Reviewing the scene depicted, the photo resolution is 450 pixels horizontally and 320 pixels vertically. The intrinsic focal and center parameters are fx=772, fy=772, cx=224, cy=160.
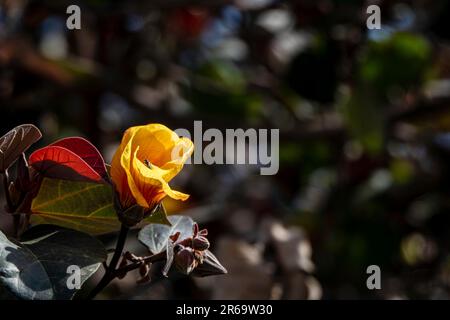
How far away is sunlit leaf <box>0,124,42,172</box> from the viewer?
0.72 m

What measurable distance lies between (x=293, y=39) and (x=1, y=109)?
3.12ft

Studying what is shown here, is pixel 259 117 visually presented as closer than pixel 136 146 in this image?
No

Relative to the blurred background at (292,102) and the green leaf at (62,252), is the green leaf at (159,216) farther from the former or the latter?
the blurred background at (292,102)

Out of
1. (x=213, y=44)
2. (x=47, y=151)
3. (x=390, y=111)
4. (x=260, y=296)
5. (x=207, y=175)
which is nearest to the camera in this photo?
(x=47, y=151)

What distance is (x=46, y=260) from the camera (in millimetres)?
688

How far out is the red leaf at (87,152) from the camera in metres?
0.73

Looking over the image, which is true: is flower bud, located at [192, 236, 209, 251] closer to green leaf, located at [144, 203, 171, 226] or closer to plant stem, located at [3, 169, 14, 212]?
green leaf, located at [144, 203, 171, 226]

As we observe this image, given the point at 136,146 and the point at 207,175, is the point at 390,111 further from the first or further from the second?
the point at 136,146

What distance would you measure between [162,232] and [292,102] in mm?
1433

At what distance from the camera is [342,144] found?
2025 mm

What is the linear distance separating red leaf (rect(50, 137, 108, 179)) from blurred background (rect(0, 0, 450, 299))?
0.80 metres

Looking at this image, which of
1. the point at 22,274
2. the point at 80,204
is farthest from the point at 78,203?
the point at 22,274

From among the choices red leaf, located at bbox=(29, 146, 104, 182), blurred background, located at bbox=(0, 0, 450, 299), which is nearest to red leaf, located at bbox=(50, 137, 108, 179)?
red leaf, located at bbox=(29, 146, 104, 182)

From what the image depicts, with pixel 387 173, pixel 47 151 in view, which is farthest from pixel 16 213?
pixel 387 173
